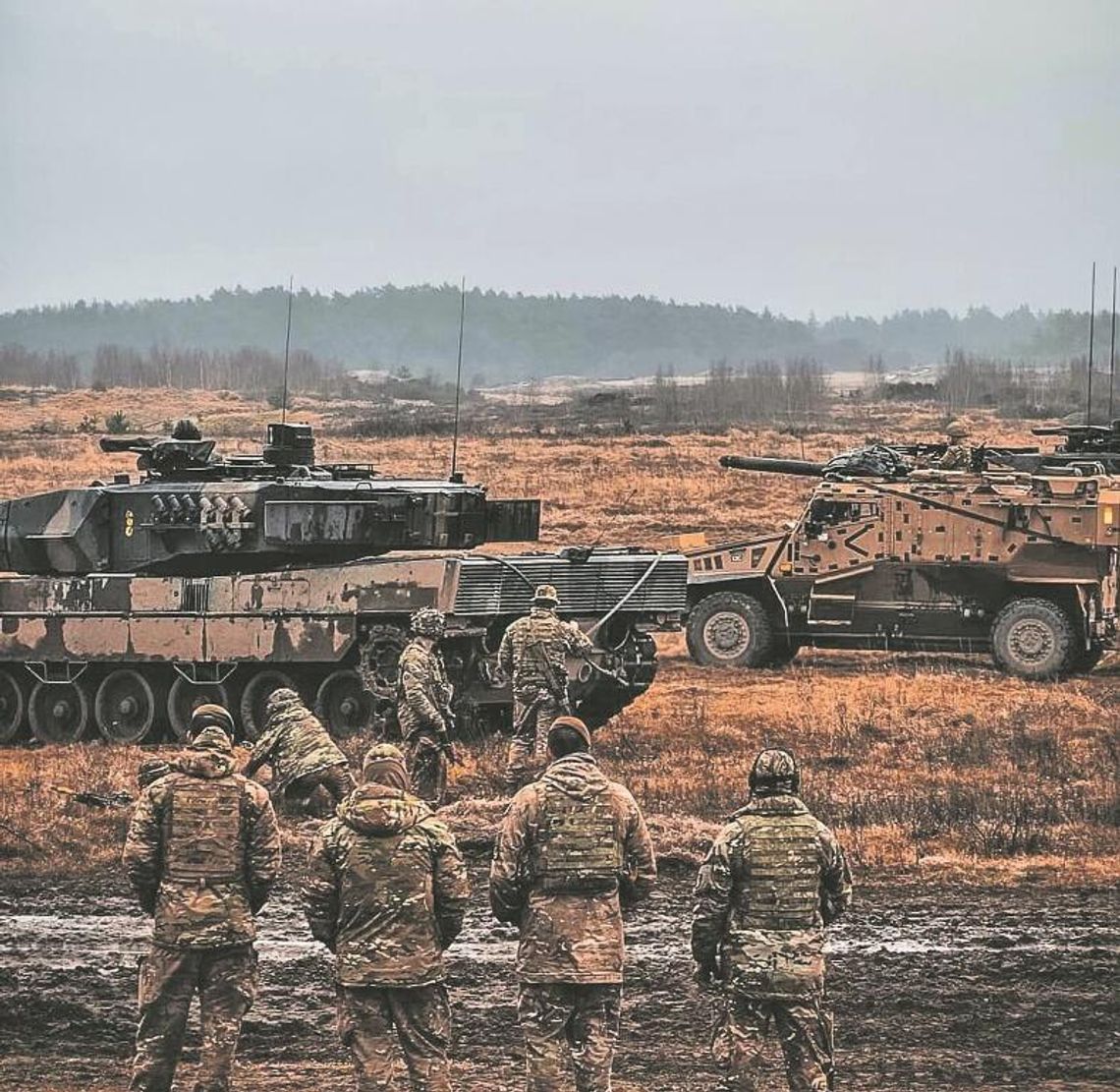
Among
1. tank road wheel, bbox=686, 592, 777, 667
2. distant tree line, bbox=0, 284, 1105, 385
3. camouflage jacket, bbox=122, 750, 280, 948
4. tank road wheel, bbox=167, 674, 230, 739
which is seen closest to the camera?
camouflage jacket, bbox=122, 750, 280, 948

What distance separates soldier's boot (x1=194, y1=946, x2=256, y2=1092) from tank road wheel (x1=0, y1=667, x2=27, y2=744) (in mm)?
11139

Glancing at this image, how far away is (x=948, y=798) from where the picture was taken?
15273 millimetres

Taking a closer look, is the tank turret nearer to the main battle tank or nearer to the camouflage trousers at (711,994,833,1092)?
the main battle tank

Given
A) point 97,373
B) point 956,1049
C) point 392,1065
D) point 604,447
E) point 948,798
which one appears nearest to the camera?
point 392,1065

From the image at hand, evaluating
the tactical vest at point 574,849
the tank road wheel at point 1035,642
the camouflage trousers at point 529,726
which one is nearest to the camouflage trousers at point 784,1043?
the tactical vest at point 574,849

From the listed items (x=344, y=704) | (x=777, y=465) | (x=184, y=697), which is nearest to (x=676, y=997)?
(x=344, y=704)

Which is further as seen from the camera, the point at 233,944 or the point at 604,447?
the point at 604,447

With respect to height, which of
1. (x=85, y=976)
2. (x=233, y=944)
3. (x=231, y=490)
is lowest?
(x=85, y=976)

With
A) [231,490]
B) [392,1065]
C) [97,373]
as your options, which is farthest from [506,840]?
[97,373]

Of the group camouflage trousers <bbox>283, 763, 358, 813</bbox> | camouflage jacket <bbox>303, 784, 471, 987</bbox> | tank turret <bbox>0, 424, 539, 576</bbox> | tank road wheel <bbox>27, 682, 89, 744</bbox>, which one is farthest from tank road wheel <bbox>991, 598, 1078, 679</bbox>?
camouflage jacket <bbox>303, 784, 471, 987</bbox>

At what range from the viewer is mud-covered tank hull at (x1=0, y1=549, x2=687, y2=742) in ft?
58.5

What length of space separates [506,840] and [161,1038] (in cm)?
154

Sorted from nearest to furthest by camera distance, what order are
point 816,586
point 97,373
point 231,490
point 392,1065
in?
1. point 392,1065
2. point 231,490
3. point 816,586
4. point 97,373

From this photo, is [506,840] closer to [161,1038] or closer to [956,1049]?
[161,1038]
